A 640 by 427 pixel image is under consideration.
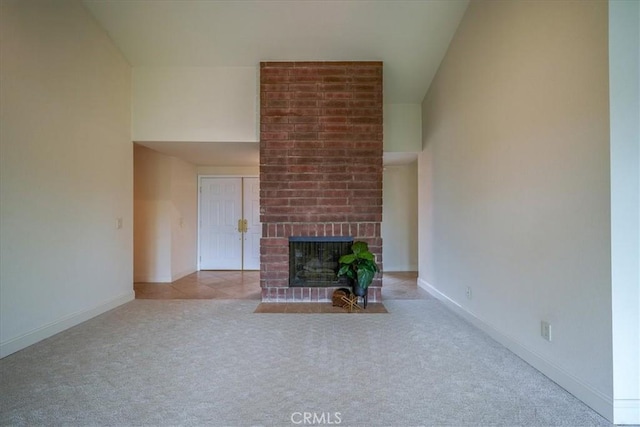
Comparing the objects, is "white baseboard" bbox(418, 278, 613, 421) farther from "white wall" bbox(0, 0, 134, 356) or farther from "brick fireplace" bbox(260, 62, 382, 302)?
"white wall" bbox(0, 0, 134, 356)

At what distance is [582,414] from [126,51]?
5421mm

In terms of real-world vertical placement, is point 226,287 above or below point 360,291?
below

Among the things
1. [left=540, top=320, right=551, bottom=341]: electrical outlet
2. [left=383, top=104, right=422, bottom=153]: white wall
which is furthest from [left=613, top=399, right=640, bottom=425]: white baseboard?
[left=383, top=104, right=422, bottom=153]: white wall

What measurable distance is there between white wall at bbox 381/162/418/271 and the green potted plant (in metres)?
2.49

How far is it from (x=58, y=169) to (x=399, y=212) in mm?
5202

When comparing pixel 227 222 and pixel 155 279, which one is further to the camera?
pixel 227 222

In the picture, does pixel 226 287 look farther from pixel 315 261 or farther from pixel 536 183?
pixel 536 183

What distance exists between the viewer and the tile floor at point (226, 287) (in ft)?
14.3

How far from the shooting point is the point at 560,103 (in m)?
2.01

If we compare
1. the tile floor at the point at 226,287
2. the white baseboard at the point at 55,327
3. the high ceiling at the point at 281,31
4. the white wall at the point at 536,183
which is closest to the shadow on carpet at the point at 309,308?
the tile floor at the point at 226,287

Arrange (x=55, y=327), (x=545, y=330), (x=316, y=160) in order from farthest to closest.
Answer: (x=316, y=160), (x=55, y=327), (x=545, y=330)

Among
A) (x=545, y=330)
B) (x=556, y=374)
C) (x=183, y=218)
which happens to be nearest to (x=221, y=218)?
(x=183, y=218)

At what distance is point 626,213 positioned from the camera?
1.65 m

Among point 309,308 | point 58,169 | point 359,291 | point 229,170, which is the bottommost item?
point 309,308
